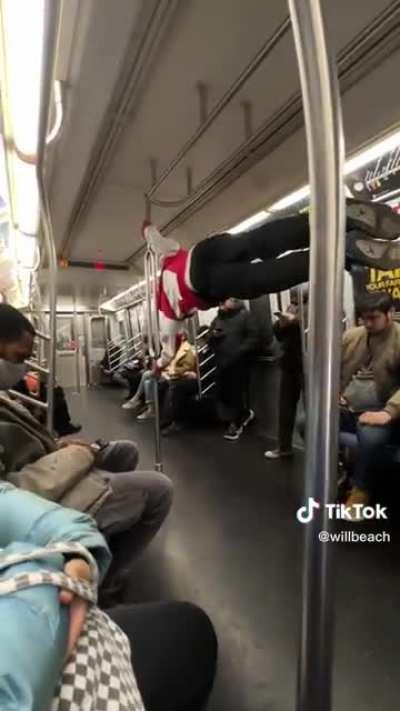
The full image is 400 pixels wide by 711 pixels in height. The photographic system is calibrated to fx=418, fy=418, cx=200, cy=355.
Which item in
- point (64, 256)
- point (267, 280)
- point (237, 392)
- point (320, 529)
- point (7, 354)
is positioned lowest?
point (237, 392)

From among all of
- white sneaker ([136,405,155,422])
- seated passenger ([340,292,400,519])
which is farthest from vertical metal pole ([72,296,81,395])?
seated passenger ([340,292,400,519])

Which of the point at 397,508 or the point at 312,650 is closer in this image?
the point at 312,650

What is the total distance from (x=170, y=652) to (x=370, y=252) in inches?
37.5

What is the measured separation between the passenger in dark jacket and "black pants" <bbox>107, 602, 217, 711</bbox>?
3.46 m

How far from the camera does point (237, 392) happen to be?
14.9 feet

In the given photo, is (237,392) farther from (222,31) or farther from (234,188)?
(222,31)

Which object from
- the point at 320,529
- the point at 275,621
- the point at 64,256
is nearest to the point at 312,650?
the point at 320,529

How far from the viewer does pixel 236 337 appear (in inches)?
172

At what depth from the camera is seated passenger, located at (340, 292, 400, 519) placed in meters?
2.19

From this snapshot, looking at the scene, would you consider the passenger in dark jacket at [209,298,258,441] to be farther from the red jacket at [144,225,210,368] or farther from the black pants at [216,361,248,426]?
the red jacket at [144,225,210,368]

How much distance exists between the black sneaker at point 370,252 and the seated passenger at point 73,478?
3.24 ft

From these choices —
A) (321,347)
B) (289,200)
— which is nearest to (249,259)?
(321,347)

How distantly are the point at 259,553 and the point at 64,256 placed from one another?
534 cm

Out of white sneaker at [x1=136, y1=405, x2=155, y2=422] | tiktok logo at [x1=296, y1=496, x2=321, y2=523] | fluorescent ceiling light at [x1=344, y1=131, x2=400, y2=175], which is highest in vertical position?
fluorescent ceiling light at [x1=344, y1=131, x2=400, y2=175]
